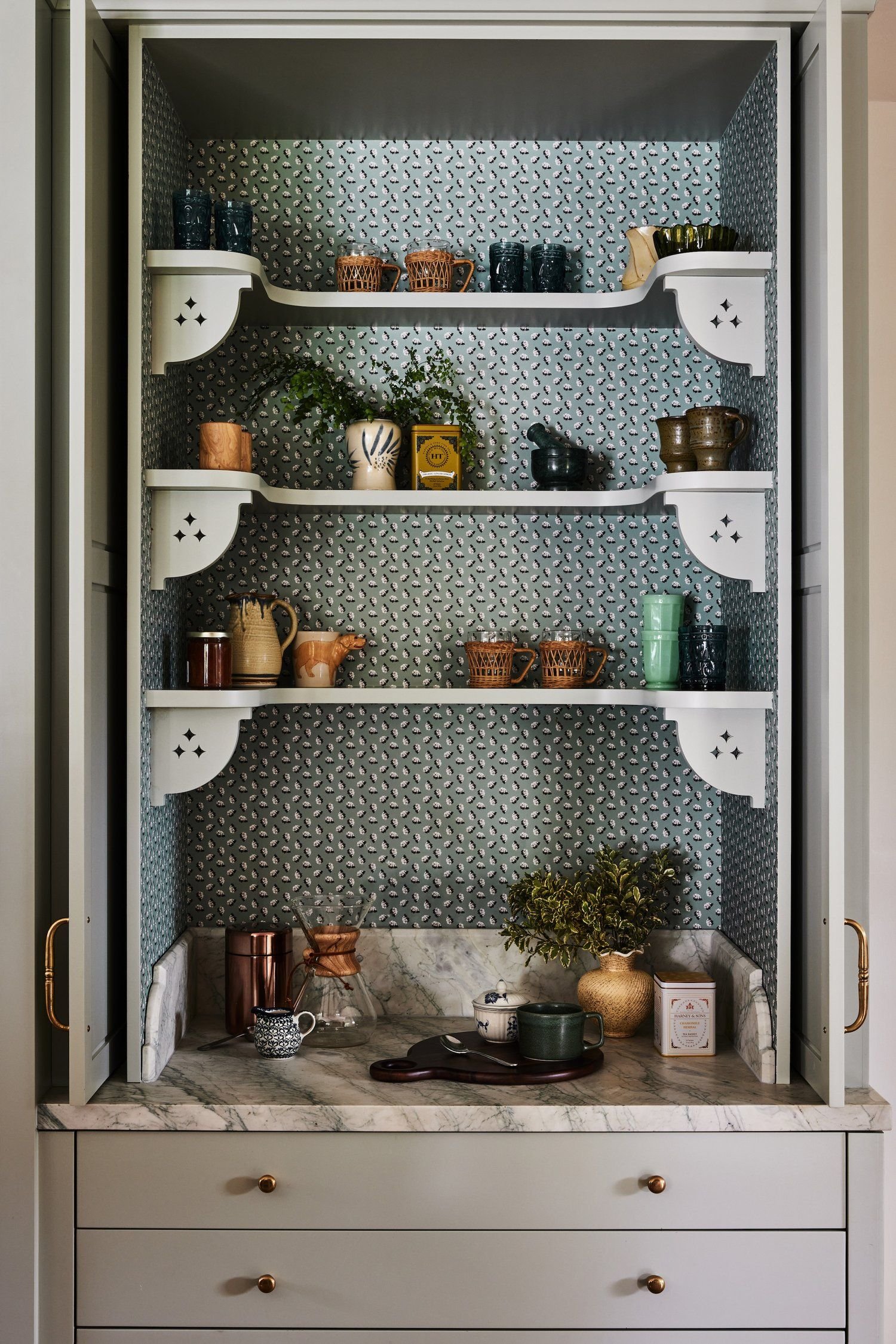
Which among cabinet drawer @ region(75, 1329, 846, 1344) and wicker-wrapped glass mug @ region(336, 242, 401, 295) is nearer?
cabinet drawer @ region(75, 1329, 846, 1344)

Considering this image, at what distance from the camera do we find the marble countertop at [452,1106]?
5.16ft

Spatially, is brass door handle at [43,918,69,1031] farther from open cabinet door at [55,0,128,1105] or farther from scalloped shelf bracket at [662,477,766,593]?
scalloped shelf bracket at [662,477,766,593]

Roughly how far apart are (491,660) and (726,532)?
449 mm

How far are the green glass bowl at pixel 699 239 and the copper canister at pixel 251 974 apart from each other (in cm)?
135

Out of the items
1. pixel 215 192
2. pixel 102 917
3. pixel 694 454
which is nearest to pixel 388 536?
pixel 694 454

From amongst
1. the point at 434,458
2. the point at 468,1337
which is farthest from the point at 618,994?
the point at 434,458

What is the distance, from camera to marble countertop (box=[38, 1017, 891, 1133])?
61.9 inches

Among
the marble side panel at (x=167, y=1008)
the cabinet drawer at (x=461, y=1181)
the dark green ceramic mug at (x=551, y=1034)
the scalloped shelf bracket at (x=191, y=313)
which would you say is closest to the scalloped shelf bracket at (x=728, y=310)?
the scalloped shelf bracket at (x=191, y=313)

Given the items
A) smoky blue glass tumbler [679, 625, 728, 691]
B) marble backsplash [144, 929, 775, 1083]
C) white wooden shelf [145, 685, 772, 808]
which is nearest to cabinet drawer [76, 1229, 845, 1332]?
marble backsplash [144, 929, 775, 1083]

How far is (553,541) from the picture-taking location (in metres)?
2.09

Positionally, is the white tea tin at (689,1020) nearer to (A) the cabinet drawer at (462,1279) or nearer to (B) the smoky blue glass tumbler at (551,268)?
(A) the cabinet drawer at (462,1279)

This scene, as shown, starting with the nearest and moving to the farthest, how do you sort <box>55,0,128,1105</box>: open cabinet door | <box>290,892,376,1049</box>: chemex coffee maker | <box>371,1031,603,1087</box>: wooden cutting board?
<box>55,0,128,1105</box>: open cabinet door
<box>371,1031,603,1087</box>: wooden cutting board
<box>290,892,376,1049</box>: chemex coffee maker

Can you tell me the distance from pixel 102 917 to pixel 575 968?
882 mm

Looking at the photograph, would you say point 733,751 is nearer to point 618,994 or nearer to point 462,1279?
point 618,994
